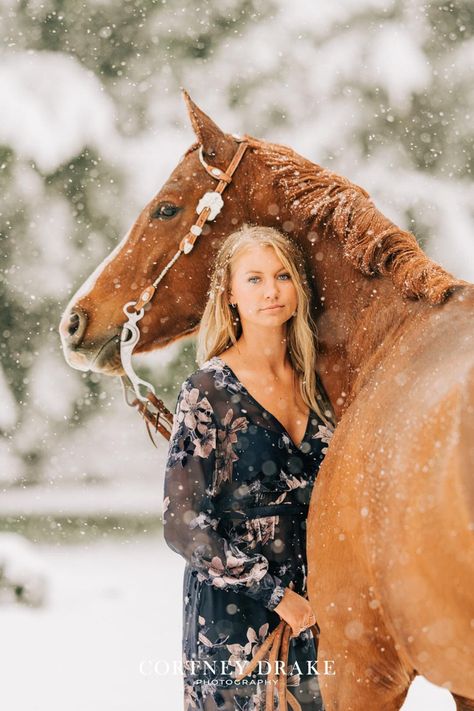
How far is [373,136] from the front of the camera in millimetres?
5418

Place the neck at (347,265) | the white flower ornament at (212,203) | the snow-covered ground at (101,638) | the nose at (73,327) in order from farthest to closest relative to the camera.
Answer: the snow-covered ground at (101,638)
the nose at (73,327)
the white flower ornament at (212,203)
the neck at (347,265)

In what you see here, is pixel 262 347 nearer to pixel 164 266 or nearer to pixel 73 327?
pixel 164 266

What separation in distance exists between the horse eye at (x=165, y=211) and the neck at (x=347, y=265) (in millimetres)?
198

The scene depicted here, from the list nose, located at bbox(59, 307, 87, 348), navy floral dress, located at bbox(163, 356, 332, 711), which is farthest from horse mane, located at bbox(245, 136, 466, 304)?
nose, located at bbox(59, 307, 87, 348)

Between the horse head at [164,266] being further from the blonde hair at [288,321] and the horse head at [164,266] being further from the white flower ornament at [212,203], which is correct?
the blonde hair at [288,321]

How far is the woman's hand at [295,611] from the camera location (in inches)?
51.5

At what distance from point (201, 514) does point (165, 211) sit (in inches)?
27.9

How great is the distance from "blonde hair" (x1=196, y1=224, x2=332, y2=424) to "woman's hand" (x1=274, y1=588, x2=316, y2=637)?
35 centimetres

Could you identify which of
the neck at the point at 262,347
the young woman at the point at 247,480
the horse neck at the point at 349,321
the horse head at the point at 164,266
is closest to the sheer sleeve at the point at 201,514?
the young woman at the point at 247,480

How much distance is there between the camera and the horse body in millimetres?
1076

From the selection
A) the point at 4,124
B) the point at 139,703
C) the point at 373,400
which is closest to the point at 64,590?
the point at 139,703

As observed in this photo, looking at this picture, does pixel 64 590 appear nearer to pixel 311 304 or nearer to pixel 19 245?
pixel 19 245

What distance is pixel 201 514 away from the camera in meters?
1.31

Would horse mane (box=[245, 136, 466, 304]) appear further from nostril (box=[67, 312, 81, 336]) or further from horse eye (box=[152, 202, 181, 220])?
nostril (box=[67, 312, 81, 336])
